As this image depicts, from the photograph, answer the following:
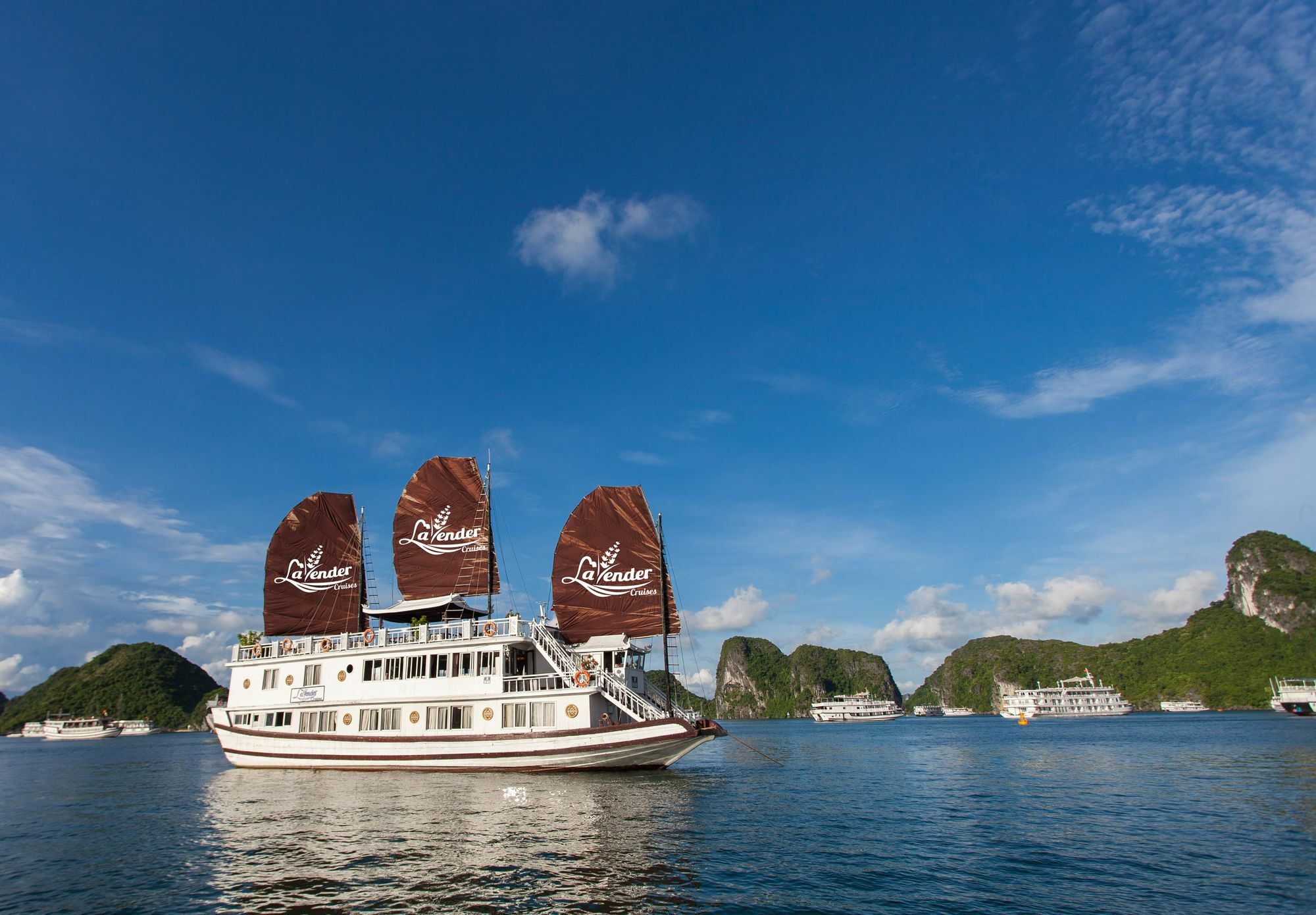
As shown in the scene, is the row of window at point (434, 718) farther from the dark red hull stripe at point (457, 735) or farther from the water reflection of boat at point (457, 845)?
the water reflection of boat at point (457, 845)

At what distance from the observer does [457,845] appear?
58.0 feet

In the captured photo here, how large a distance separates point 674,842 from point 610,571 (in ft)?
59.6

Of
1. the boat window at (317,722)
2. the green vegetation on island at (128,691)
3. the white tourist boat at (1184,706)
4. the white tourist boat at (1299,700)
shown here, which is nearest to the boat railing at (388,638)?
the boat window at (317,722)

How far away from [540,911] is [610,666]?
20.9 m

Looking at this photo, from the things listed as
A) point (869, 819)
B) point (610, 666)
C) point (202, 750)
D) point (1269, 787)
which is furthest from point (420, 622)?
point (202, 750)

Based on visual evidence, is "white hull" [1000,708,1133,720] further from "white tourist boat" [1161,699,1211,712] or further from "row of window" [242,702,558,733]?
"row of window" [242,702,558,733]

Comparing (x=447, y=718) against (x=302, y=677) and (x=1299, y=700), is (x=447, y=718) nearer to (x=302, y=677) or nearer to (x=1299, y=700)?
(x=302, y=677)

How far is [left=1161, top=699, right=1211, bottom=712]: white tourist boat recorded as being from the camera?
407ft

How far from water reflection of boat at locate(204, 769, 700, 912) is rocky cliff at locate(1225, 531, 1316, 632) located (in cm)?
15979

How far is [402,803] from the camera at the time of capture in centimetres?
2353

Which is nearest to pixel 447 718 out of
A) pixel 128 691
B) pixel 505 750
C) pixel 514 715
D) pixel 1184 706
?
pixel 514 715

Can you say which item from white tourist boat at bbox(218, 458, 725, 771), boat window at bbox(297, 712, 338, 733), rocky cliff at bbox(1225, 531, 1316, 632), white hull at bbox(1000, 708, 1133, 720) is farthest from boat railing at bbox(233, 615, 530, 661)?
rocky cliff at bbox(1225, 531, 1316, 632)

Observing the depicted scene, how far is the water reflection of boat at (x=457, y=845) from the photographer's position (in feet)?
45.3

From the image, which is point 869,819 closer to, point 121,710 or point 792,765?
point 792,765
